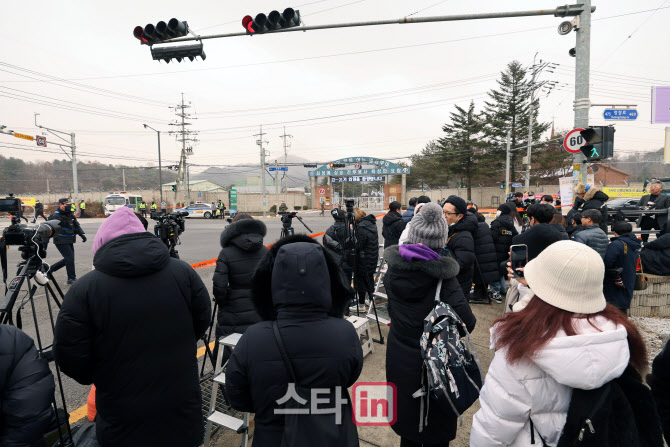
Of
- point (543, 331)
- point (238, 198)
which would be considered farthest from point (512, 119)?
point (543, 331)

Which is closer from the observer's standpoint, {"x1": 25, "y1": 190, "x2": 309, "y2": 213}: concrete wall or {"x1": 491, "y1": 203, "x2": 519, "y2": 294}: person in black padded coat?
{"x1": 491, "y1": 203, "x2": 519, "y2": 294}: person in black padded coat

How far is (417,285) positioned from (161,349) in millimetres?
1547

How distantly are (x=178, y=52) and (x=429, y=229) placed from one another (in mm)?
6917

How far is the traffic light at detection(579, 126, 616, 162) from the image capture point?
6.24 m

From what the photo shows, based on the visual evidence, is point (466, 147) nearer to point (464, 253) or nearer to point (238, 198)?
point (238, 198)

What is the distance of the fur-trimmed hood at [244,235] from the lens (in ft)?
10.7

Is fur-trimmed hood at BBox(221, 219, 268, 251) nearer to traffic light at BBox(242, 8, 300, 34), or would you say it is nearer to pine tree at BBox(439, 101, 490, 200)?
traffic light at BBox(242, 8, 300, 34)

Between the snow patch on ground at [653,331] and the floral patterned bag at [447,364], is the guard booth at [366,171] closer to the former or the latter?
the snow patch on ground at [653,331]

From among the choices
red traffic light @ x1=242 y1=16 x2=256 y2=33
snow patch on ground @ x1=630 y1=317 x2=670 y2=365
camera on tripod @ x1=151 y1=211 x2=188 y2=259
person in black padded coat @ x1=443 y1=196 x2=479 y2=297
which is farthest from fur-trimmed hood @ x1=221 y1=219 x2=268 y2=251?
red traffic light @ x1=242 y1=16 x2=256 y2=33

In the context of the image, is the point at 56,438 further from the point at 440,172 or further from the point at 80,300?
the point at 440,172

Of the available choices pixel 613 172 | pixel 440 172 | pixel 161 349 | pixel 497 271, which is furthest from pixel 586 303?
pixel 613 172

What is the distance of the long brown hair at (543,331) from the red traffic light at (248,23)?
7.12m

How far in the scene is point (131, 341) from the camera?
6.04ft

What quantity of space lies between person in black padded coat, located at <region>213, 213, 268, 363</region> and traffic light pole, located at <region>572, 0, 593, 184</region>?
22.2ft
